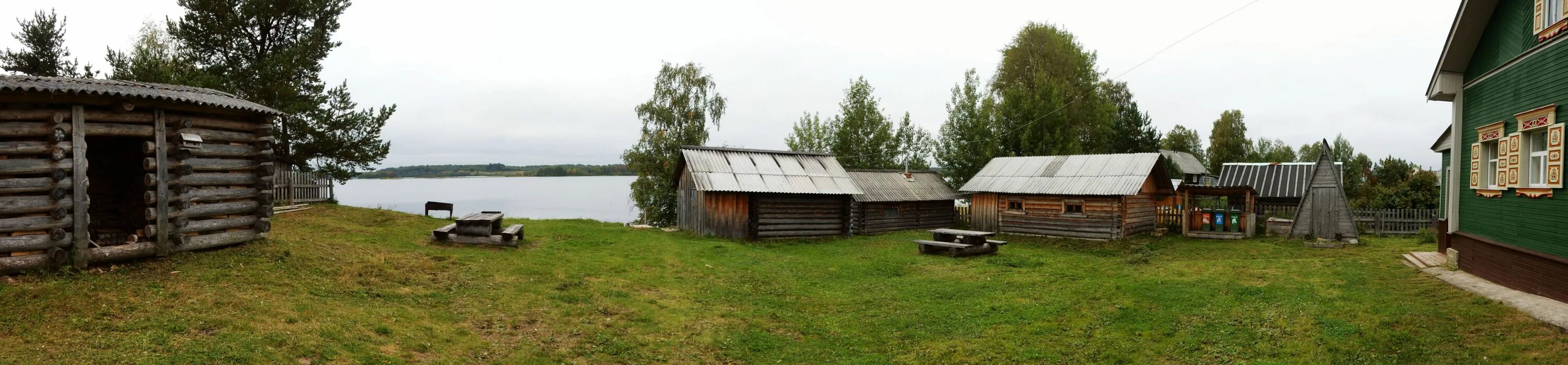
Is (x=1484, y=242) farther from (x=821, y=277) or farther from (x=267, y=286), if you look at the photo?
(x=267, y=286)

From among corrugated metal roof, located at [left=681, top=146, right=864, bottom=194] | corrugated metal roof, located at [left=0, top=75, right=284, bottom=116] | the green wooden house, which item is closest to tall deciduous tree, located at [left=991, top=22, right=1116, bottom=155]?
corrugated metal roof, located at [left=681, top=146, right=864, bottom=194]

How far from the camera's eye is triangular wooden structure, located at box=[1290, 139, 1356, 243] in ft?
72.4

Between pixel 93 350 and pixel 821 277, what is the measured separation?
12.8 metres

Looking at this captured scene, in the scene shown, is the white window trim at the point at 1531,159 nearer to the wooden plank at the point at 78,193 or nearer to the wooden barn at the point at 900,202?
the wooden barn at the point at 900,202

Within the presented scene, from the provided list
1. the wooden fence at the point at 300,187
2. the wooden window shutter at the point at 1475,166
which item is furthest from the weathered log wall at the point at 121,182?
the wooden window shutter at the point at 1475,166

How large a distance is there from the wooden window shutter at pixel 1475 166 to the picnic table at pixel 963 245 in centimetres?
982

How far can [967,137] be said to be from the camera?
4184 centimetres

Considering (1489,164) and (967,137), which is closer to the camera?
(1489,164)

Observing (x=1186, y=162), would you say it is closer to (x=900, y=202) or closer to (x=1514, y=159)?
(x=900, y=202)

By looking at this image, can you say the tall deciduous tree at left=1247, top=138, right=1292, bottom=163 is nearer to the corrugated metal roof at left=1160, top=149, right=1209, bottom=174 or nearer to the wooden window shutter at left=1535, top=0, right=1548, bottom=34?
the corrugated metal roof at left=1160, top=149, right=1209, bottom=174

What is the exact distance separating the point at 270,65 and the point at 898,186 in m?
25.5

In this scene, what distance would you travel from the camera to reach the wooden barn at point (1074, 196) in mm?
24672

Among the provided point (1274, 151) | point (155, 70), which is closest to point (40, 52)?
point (155, 70)

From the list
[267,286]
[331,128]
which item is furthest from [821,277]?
[331,128]
